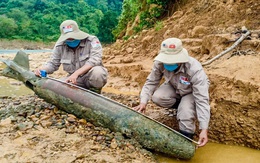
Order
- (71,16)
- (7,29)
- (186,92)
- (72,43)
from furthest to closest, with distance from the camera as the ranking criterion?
(71,16) → (7,29) → (72,43) → (186,92)

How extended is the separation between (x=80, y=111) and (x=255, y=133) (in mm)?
1981

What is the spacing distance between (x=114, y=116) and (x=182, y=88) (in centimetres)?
78

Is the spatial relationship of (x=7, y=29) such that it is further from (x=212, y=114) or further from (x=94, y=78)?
(x=212, y=114)

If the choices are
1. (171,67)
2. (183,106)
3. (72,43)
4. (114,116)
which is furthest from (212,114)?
(72,43)

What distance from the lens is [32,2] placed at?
4591 cm

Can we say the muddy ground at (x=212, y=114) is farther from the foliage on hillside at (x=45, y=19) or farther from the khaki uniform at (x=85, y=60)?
the foliage on hillside at (x=45, y=19)

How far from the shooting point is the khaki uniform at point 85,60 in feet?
12.4

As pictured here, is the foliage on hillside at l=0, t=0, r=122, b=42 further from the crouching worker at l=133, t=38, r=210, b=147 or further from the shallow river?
the shallow river

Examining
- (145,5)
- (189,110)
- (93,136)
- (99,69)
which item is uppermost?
(145,5)

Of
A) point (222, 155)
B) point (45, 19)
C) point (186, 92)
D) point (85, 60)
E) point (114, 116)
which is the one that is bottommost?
point (222, 155)

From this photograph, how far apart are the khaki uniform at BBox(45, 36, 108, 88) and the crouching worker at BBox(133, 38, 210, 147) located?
796mm

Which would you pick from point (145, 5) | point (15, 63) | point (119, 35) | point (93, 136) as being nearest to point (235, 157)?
point (93, 136)

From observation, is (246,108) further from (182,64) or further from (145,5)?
(145,5)

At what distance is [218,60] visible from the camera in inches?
195
